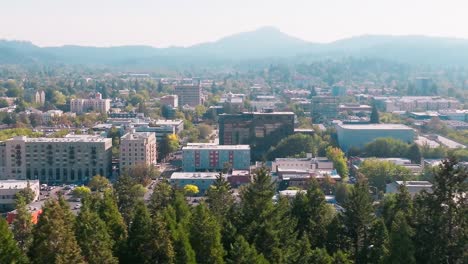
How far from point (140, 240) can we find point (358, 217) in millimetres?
3340

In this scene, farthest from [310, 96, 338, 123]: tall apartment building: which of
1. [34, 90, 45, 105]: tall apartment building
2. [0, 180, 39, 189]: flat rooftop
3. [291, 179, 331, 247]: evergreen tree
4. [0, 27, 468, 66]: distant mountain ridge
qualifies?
[0, 27, 468, 66]: distant mountain ridge

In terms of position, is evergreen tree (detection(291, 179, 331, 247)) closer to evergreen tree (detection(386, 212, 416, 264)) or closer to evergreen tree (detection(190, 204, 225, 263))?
evergreen tree (detection(190, 204, 225, 263))

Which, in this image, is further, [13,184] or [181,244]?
[13,184]

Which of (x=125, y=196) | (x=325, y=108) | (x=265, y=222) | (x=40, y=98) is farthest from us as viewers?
(x=40, y=98)

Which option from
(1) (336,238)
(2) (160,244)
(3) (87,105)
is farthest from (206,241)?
(3) (87,105)

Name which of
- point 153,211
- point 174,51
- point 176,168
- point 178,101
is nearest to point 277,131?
point 176,168

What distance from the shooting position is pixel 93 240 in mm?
7871

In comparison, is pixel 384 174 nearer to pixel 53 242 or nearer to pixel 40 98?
pixel 53 242

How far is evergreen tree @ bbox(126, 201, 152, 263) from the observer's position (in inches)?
313

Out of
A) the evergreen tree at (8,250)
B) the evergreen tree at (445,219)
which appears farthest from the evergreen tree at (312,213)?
the evergreen tree at (8,250)

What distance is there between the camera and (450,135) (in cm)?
3002

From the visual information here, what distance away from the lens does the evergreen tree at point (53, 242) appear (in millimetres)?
7312

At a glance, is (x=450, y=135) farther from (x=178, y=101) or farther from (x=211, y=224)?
(x=211, y=224)

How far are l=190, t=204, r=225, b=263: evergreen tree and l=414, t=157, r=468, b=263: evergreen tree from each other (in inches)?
96.7
